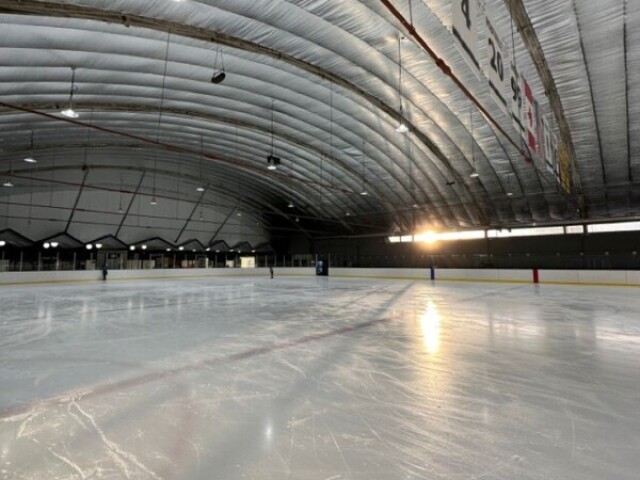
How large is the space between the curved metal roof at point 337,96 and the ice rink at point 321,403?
17.7ft

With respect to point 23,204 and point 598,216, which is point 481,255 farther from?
point 23,204

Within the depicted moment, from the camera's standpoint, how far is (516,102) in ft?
20.9

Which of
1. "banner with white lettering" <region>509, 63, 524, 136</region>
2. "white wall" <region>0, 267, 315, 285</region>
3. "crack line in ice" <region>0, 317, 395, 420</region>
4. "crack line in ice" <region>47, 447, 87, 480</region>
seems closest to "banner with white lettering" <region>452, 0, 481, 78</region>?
"banner with white lettering" <region>509, 63, 524, 136</region>

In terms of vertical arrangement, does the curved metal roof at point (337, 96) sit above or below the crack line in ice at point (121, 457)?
above

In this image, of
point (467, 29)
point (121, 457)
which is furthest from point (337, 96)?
point (121, 457)

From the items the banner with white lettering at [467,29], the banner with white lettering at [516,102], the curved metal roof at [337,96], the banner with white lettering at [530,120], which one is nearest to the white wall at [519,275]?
the curved metal roof at [337,96]

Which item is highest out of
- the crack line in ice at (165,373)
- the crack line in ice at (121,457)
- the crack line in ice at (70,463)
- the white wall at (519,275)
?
the white wall at (519,275)

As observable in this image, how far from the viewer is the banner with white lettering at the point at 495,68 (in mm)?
5148

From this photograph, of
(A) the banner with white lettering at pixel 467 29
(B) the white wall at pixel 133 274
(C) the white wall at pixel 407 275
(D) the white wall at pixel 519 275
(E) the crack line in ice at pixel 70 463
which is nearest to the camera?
(E) the crack line in ice at pixel 70 463

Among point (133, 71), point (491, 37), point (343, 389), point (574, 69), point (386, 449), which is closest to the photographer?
point (386, 449)

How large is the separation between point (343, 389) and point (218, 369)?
183cm

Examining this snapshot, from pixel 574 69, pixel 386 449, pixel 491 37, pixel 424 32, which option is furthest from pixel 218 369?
pixel 574 69

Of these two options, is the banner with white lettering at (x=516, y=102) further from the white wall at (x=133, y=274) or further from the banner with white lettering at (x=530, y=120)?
the white wall at (x=133, y=274)

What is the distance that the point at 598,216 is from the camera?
2466 cm
